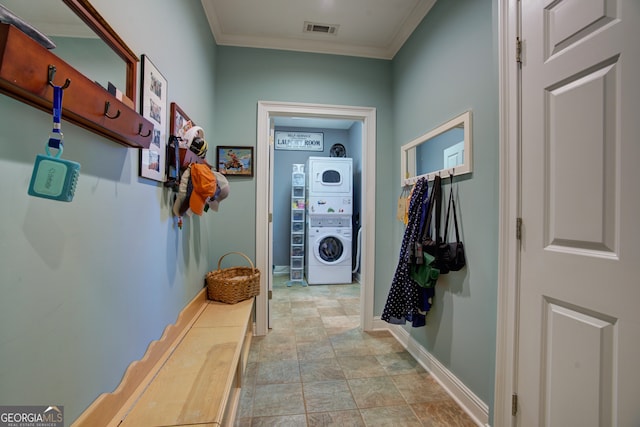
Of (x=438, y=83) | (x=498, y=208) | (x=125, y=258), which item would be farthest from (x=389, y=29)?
(x=125, y=258)

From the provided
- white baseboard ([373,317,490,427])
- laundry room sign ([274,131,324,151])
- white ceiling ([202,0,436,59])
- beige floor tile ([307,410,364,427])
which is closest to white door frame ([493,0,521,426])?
white baseboard ([373,317,490,427])

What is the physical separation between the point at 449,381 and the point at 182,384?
1.57 meters

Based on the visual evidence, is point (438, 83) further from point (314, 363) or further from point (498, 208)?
point (314, 363)

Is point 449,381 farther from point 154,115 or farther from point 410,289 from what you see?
point 154,115

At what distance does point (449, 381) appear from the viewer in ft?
5.69

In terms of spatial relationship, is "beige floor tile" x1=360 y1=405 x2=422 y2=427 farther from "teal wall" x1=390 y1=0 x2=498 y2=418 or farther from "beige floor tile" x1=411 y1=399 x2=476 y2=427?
"teal wall" x1=390 y1=0 x2=498 y2=418

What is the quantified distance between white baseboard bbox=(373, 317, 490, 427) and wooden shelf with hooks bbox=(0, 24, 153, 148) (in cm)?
207

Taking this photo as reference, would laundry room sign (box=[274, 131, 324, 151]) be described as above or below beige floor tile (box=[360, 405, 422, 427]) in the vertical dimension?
above

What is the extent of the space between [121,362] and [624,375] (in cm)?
162

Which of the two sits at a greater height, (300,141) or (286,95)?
(300,141)

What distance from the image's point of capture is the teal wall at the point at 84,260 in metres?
0.57

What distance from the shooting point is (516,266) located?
1.22 metres

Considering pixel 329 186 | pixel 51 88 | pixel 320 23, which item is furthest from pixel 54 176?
pixel 329 186

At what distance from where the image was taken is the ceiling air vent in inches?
91.2
